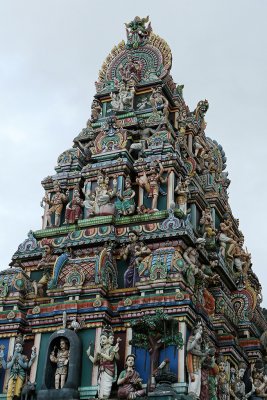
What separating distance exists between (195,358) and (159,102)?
1338cm

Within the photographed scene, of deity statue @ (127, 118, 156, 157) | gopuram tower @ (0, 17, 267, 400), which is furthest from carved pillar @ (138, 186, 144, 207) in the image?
deity statue @ (127, 118, 156, 157)

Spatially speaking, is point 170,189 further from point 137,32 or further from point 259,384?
point 137,32

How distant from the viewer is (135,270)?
2578 centimetres

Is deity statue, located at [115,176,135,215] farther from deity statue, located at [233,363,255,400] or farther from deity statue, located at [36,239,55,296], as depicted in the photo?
deity statue, located at [233,363,255,400]

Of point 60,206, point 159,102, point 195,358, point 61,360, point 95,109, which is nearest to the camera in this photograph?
point 195,358

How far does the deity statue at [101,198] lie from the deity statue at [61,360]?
19.5 ft

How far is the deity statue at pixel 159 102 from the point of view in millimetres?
31973

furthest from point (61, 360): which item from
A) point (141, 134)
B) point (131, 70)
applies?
point (131, 70)

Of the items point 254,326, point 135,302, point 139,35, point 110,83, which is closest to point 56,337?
point 135,302

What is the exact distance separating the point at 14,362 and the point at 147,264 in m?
5.58

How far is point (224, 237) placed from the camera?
31.9 meters

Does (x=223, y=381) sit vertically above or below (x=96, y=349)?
below

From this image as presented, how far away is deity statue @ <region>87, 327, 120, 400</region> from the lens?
22.6 m

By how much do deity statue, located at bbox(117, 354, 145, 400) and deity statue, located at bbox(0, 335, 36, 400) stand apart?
351cm
